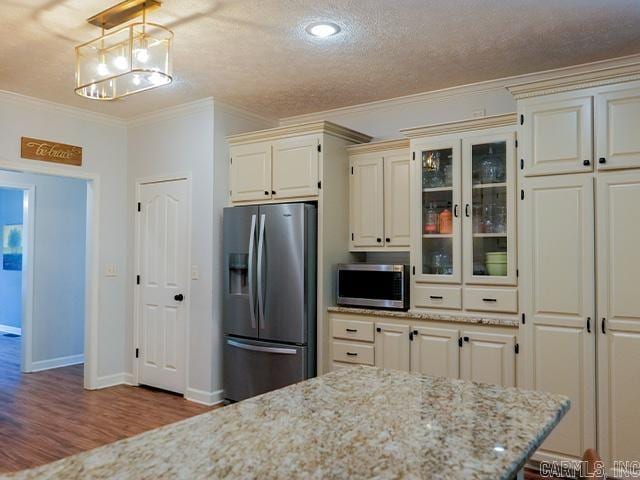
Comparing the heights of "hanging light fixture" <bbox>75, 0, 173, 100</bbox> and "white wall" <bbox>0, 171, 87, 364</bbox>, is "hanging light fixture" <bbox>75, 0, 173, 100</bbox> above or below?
above

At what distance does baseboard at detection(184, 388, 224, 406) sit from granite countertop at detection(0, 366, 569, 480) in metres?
2.94

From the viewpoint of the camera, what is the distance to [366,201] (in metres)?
4.27

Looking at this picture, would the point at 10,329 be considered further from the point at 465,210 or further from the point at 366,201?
the point at 465,210

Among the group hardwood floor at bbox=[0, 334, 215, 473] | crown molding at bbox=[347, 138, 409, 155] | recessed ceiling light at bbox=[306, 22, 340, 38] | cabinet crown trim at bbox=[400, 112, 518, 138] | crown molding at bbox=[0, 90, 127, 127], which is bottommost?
hardwood floor at bbox=[0, 334, 215, 473]

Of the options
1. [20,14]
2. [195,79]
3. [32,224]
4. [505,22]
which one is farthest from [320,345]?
[32,224]

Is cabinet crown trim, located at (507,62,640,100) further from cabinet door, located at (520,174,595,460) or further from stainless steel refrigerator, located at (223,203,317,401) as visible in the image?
stainless steel refrigerator, located at (223,203,317,401)

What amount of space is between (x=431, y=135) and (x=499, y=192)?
2.11 ft

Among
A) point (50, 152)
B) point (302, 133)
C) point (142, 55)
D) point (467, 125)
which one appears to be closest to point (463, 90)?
point (467, 125)

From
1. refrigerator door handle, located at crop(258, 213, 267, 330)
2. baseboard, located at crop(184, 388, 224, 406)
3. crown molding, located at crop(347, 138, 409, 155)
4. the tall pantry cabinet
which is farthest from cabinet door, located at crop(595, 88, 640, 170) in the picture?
baseboard, located at crop(184, 388, 224, 406)

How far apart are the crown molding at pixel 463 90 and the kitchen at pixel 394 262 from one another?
0.01 m

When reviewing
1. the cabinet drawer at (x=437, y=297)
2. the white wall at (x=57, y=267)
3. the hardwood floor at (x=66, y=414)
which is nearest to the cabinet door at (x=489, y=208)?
the cabinet drawer at (x=437, y=297)

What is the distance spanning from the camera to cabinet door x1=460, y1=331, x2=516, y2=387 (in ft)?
10.9

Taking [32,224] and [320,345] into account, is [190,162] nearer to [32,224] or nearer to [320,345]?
[320,345]

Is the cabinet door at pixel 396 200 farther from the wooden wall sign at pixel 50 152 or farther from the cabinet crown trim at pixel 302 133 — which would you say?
the wooden wall sign at pixel 50 152
